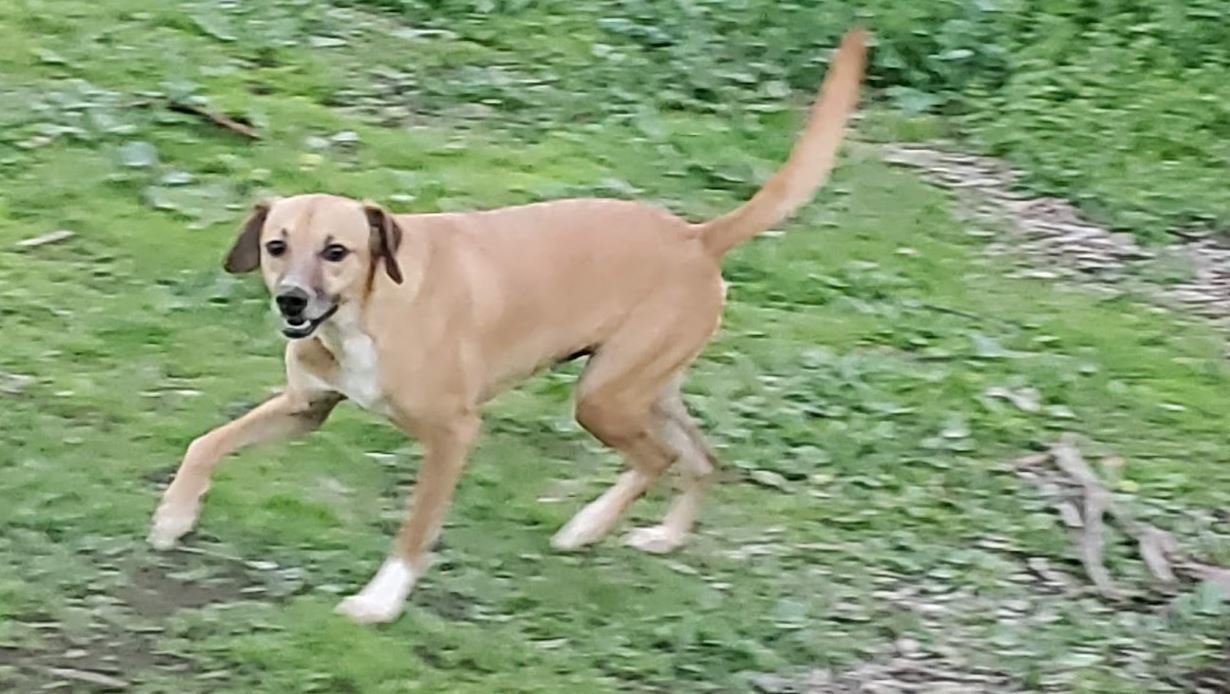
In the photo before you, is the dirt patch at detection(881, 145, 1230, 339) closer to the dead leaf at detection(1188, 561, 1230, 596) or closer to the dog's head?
the dead leaf at detection(1188, 561, 1230, 596)

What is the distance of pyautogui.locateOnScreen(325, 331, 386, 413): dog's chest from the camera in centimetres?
501

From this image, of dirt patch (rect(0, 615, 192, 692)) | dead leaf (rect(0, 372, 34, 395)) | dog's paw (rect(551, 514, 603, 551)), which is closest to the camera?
dirt patch (rect(0, 615, 192, 692))

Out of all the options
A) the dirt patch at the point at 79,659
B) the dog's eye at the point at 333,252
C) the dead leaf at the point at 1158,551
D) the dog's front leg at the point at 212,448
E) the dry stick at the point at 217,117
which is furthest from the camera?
the dry stick at the point at 217,117

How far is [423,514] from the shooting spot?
16.8 feet

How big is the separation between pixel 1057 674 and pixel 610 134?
402 centimetres

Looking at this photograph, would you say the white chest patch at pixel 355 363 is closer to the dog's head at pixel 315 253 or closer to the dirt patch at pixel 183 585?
the dog's head at pixel 315 253

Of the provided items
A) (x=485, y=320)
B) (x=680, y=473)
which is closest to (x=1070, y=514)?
(x=680, y=473)

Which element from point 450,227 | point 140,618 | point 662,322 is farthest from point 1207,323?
point 140,618

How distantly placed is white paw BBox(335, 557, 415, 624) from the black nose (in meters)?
0.65

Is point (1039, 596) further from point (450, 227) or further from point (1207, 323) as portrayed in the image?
point (1207, 323)

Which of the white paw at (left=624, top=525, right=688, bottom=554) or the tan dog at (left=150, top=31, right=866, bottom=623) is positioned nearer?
the tan dog at (left=150, top=31, right=866, bottom=623)

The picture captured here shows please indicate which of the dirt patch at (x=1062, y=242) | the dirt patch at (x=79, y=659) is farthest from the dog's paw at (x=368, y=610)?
the dirt patch at (x=1062, y=242)

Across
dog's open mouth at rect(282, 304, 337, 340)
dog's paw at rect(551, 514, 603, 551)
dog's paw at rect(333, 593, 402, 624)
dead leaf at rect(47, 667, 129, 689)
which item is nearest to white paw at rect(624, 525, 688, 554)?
dog's paw at rect(551, 514, 603, 551)

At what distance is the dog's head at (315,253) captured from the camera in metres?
4.80
